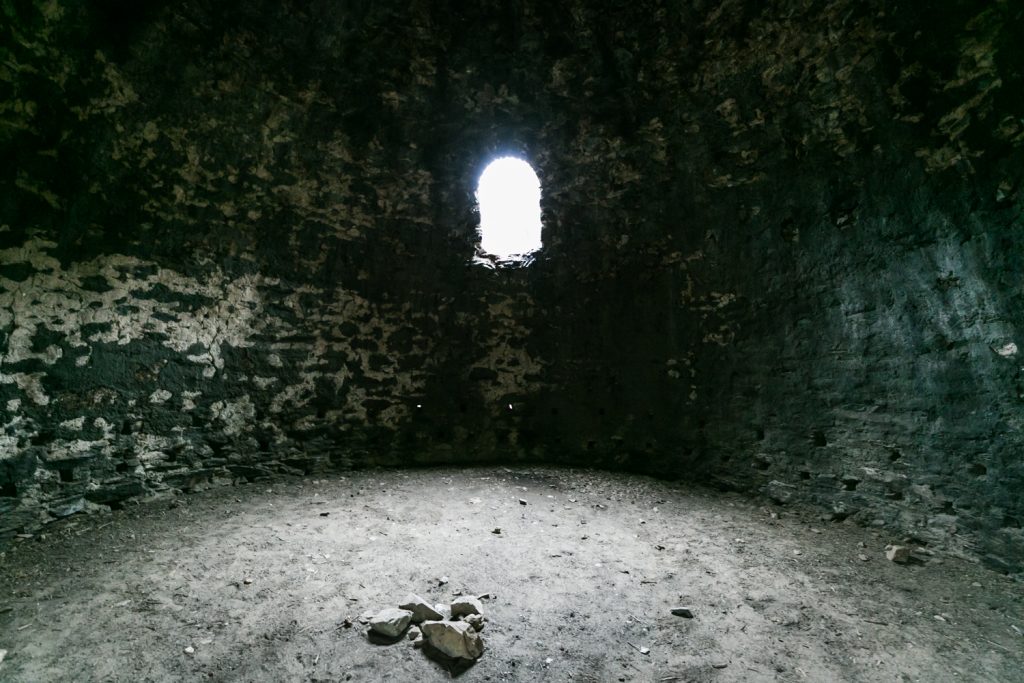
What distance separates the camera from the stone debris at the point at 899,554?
9.37ft

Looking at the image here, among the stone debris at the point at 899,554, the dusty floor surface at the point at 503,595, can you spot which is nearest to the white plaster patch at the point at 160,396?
the dusty floor surface at the point at 503,595

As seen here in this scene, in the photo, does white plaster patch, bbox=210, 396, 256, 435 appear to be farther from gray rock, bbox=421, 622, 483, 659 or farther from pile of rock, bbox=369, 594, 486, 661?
gray rock, bbox=421, 622, 483, 659

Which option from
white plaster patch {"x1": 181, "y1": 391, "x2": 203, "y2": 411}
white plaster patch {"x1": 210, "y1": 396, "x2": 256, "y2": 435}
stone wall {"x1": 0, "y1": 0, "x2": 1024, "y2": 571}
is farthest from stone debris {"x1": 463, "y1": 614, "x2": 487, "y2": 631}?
white plaster patch {"x1": 181, "y1": 391, "x2": 203, "y2": 411}

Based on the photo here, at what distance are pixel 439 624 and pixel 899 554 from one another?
112 inches

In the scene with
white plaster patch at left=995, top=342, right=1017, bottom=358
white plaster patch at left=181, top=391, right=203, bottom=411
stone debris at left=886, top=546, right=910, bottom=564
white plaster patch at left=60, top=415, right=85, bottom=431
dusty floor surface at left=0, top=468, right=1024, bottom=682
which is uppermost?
Result: white plaster patch at left=995, top=342, right=1017, bottom=358

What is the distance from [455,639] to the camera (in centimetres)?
193

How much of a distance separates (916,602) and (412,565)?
272 centimetres

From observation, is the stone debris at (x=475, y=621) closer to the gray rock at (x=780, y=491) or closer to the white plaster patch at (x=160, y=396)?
the gray rock at (x=780, y=491)

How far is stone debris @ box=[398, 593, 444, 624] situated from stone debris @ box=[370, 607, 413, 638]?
0.12 ft

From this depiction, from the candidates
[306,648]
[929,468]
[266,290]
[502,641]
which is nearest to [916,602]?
[929,468]

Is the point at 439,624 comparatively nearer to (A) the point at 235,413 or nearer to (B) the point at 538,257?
(A) the point at 235,413

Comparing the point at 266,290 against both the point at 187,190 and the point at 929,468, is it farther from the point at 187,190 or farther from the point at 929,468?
the point at 929,468

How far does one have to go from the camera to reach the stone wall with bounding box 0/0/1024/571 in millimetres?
2969

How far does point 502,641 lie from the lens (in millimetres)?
2066
